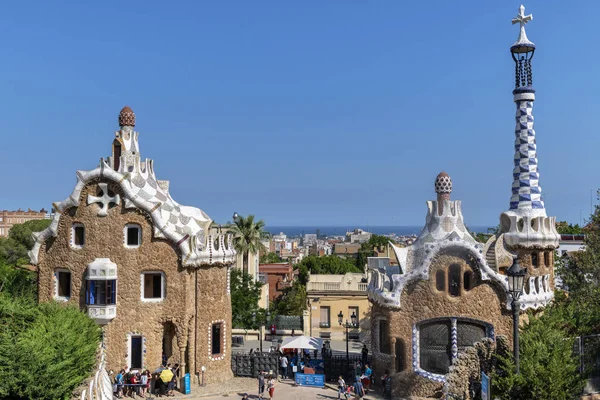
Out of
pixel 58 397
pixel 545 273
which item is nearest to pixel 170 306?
pixel 58 397

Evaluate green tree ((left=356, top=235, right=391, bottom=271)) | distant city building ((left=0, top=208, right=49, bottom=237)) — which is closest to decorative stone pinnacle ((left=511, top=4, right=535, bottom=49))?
green tree ((left=356, top=235, right=391, bottom=271))

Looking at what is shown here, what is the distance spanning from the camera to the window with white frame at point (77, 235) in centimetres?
2832

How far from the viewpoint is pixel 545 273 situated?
1125 inches

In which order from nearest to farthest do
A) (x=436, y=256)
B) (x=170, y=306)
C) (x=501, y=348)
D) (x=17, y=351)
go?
(x=17, y=351), (x=501, y=348), (x=436, y=256), (x=170, y=306)

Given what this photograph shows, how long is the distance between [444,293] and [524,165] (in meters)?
7.89

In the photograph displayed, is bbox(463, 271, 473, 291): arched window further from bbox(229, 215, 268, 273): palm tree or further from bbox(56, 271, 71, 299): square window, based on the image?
bbox(229, 215, 268, 273): palm tree

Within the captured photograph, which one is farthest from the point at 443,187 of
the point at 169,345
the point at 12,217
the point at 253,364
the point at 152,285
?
the point at 12,217

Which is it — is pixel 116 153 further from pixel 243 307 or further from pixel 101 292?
pixel 243 307

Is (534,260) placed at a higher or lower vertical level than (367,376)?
higher

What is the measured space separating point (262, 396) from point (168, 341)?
5.86 metres

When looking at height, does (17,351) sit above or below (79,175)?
below

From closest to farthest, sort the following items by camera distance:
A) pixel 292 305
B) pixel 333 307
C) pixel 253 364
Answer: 1. pixel 253 364
2. pixel 333 307
3. pixel 292 305

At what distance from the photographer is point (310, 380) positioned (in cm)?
2864

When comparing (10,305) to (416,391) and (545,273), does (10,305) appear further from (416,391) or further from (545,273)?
(545,273)
